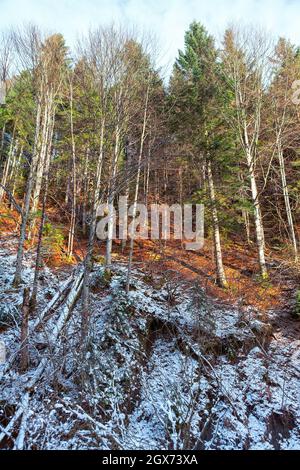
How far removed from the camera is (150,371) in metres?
5.64

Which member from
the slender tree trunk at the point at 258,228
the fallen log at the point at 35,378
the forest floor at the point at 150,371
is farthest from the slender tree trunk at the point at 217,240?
the fallen log at the point at 35,378

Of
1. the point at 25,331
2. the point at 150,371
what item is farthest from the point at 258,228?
the point at 25,331

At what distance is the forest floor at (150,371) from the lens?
13.8 ft

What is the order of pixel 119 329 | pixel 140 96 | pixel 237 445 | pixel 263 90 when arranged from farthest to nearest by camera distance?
pixel 263 90
pixel 140 96
pixel 119 329
pixel 237 445

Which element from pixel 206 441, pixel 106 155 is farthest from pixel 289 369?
pixel 106 155

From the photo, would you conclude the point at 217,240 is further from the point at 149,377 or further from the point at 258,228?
A: the point at 149,377

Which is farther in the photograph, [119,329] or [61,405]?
[119,329]

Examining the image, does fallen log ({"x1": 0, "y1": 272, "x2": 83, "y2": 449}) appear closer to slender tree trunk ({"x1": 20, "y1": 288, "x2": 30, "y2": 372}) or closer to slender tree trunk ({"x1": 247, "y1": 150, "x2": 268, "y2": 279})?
slender tree trunk ({"x1": 20, "y1": 288, "x2": 30, "y2": 372})

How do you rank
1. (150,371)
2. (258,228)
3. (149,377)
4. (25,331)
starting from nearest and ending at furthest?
(25,331) < (149,377) < (150,371) < (258,228)

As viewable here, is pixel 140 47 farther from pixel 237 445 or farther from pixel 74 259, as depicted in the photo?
pixel 237 445

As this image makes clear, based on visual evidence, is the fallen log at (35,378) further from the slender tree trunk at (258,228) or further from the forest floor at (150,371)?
the slender tree trunk at (258,228)

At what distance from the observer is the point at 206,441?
4.38 m
